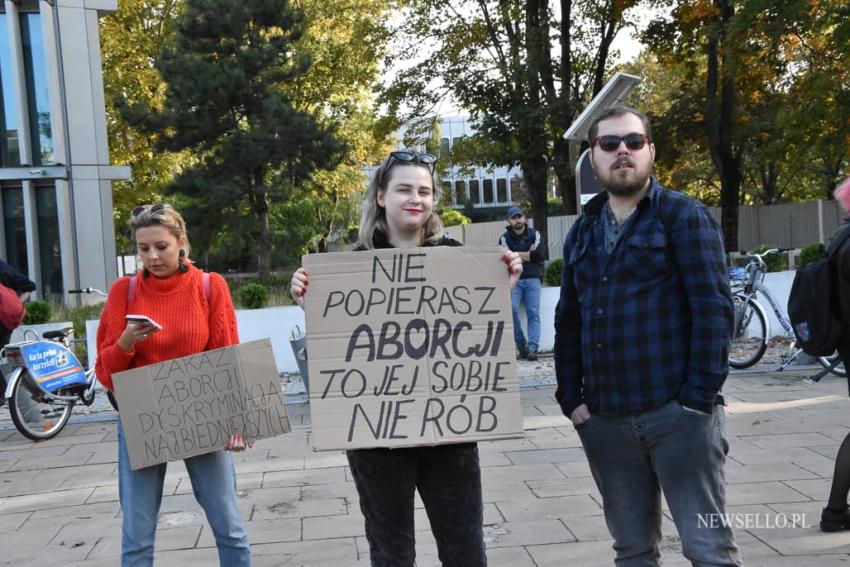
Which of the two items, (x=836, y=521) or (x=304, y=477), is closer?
(x=836, y=521)

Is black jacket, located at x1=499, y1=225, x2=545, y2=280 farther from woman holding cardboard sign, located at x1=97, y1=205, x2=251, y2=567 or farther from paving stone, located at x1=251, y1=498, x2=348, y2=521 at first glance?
woman holding cardboard sign, located at x1=97, y1=205, x2=251, y2=567

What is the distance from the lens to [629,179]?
2.85 meters

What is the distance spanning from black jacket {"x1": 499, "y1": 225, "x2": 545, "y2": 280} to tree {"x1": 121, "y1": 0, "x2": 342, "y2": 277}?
37.2 ft

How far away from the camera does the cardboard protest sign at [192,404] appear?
334cm

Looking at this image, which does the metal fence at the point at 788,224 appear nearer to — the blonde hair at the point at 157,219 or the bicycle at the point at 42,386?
the bicycle at the point at 42,386

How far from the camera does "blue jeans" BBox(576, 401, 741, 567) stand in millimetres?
2744

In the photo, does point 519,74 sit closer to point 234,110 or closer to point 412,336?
point 234,110

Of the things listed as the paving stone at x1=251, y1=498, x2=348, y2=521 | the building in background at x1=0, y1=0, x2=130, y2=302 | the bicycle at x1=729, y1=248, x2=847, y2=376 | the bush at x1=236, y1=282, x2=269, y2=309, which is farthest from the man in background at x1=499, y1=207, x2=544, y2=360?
the building in background at x1=0, y1=0, x2=130, y2=302

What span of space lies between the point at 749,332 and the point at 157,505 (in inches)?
305

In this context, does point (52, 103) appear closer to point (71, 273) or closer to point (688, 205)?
point (71, 273)

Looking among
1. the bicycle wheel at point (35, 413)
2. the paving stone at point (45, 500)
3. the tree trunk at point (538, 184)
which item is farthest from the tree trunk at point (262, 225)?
the paving stone at point (45, 500)

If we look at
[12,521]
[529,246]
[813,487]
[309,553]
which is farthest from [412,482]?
[529,246]

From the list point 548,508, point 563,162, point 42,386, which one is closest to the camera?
point 548,508

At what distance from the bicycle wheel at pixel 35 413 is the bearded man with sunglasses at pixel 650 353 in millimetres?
6181
